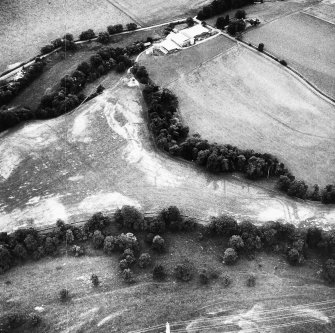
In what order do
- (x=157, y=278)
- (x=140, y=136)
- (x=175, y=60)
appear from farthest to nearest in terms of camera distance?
(x=175, y=60), (x=140, y=136), (x=157, y=278)

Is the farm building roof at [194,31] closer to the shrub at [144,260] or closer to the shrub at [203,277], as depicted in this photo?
the shrub at [144,260]

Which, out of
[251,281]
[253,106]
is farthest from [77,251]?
[253,106]

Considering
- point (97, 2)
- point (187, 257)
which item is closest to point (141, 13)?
point (97, 2)

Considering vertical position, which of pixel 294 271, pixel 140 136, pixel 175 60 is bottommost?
pixel 294 271

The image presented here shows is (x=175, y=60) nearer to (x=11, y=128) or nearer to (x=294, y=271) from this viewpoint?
(x=11, y=128)

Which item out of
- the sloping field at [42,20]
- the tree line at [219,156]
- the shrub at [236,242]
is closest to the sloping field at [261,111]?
the tree line at [219,156]
